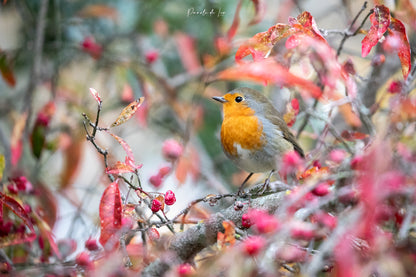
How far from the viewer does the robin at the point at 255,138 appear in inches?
86.1

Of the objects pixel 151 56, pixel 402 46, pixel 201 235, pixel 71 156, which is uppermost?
pixel 402 46

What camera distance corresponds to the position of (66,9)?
3.27 metres

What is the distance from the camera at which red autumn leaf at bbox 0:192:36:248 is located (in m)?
1.38

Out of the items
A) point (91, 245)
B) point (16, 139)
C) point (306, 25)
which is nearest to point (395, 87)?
point (306, 25)

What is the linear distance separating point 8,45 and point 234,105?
2.06 metres

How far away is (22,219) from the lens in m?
1.41

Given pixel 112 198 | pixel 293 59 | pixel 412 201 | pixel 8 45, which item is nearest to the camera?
pixel 412 201

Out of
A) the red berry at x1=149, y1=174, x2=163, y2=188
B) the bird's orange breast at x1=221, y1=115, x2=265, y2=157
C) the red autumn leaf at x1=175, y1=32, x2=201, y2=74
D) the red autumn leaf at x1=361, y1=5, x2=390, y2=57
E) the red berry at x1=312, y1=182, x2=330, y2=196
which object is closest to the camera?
the red berry at x1=312, y1=182, x2=330, y2=196

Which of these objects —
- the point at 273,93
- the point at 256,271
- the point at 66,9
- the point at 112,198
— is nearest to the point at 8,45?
the point at 66,9

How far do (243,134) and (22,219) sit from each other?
1.10 meters

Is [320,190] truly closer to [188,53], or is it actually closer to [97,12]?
[188,53]

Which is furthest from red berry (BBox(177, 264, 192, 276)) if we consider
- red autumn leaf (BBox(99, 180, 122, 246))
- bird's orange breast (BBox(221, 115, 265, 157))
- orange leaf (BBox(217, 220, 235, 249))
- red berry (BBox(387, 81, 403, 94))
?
bird's orange breast (BBox(221, 115, 265, 157))

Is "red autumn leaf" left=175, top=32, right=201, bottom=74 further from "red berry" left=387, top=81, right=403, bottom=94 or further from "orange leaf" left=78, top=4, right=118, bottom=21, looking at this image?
"red berry" left=387, top=81, right=403, bottom=94

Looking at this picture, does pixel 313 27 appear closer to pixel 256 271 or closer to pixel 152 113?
pixel 256 271
